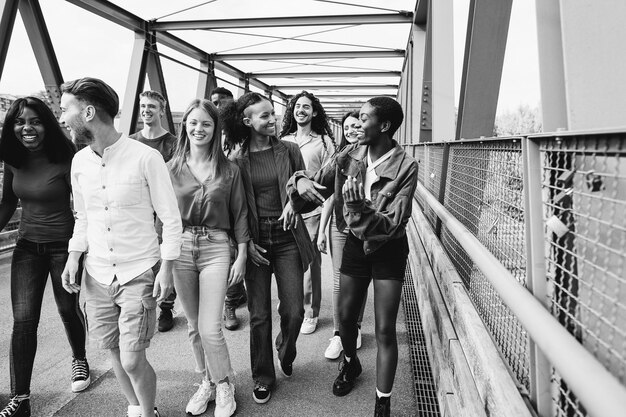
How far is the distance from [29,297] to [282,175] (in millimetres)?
1970

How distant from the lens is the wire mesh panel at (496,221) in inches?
65.9

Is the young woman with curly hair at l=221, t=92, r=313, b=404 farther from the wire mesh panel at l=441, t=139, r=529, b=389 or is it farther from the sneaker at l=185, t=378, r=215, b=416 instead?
the wire mesh panel at l=441, t=139, r=529, b=389

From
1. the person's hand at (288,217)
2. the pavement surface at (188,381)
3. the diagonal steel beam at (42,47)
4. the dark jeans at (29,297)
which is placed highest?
the diagonal steel beam at (42,47)

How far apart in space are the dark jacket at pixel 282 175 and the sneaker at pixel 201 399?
1.07 m

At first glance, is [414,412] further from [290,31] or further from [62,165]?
[290,31]

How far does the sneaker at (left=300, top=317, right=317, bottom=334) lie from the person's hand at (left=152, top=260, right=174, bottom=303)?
196 centimetres

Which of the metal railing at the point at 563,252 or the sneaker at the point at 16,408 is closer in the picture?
the metal railing at the point at 563,252

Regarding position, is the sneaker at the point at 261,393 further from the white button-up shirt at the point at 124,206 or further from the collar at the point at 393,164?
the collar at the point at 393,164

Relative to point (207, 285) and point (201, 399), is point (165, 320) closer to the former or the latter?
point (201, 399)

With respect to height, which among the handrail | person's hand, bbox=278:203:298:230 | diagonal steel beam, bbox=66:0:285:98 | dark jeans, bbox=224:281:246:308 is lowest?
dark jeans, bbox=224:281:246:308

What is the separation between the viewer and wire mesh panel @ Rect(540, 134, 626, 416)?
0.98 metres

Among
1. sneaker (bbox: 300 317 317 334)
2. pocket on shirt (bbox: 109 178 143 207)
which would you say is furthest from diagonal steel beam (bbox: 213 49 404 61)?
pocket on shirt (bbox: 109 178 143 207)

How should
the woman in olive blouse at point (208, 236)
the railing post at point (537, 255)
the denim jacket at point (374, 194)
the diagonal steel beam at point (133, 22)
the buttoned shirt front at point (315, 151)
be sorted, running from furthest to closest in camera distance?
1. the diagonal steel beam at point (133, 22)
2. the buttoned shirt front at point (315, 151)
3. the woman in olive blouse at point (208, 236)
4. the denim jacket at point (374, 194)
5. the railing post at point (537, 255)

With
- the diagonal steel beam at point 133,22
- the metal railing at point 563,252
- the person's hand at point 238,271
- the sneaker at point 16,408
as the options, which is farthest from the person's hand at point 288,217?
the diagonal steel beam at point 133,22
